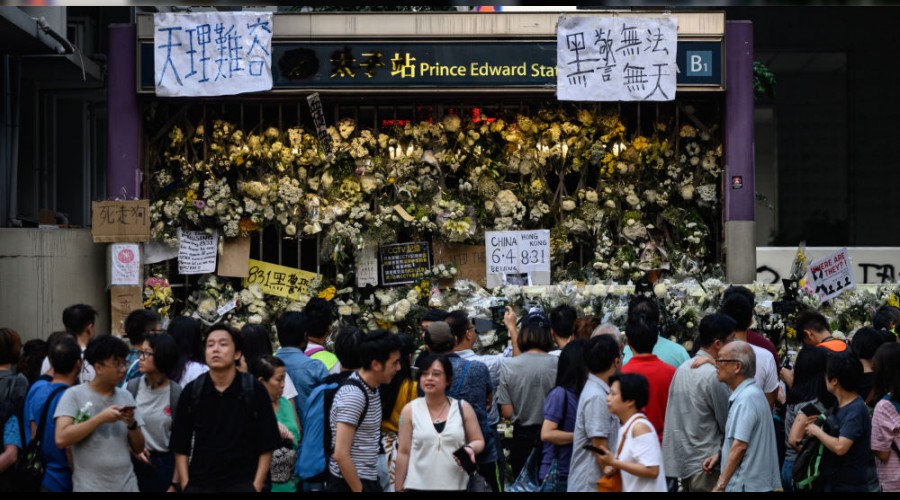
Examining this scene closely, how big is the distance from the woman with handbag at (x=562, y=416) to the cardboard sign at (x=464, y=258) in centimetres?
582

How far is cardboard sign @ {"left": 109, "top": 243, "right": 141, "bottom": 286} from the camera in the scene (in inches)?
508

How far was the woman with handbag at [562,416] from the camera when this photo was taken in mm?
7496

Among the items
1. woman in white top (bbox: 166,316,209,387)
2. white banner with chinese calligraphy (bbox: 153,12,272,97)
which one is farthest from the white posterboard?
woman in white top (bbox: 166,316,209,387)

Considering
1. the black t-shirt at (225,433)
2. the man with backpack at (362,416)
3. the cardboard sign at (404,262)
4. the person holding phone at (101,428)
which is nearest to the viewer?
the black t-shirt at (225,433)

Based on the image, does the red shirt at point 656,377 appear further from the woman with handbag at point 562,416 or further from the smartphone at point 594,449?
the smartphone at point 594,449

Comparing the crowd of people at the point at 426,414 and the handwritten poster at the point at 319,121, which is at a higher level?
the handwritten poster at the point at 319,121

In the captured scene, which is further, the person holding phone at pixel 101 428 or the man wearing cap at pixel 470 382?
the man wearing cap at pixel 470 382

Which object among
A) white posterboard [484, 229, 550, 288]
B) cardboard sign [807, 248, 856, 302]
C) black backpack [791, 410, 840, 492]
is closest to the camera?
black backpack [791, 410, 840, 492]

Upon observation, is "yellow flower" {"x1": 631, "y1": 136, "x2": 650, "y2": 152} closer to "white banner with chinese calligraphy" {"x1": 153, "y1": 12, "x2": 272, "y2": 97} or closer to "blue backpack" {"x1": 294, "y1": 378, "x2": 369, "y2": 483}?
"white banner with chinese calligraphy" {"x1": 153, "y1": 12, "x2": 272, "y2": 97}

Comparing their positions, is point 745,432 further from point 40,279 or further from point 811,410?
point 40,279

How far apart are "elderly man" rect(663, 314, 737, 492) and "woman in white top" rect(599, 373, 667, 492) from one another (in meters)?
1.14

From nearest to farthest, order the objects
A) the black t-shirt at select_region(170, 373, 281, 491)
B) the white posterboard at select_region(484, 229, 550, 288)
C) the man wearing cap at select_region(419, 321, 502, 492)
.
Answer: the black t-shirt at select_region(170, 373, 281, 491), the man wearing cap at select_region(419, 321, 502, 492), the white posterboard at select_region(484, 229, 550, 288)

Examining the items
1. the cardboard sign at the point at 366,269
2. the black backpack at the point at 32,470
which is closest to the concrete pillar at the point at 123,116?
the cardboard sign at the point at 366,269

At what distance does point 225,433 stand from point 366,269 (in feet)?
22.5
